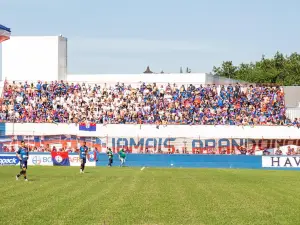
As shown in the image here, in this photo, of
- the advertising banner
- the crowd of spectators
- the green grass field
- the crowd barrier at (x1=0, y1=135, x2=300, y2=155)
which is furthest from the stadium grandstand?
the green grass field

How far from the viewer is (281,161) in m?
59.6

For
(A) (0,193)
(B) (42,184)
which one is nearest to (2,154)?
(B) (42,184)

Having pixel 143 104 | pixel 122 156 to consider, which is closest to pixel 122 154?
pixel 122 156

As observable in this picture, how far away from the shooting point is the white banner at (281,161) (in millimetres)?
59375

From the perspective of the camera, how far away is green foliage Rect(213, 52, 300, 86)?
137 meters

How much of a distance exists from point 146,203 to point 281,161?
38135 millimetres

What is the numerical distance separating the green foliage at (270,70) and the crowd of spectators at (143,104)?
194ft

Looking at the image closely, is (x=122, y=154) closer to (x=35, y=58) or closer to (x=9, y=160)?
(x=9, y=160)

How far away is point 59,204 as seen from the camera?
2242 cm

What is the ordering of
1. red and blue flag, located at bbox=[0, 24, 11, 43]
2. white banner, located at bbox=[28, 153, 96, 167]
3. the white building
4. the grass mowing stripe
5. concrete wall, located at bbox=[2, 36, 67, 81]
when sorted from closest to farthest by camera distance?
the grass mowing stripe
red and blue flag, located at bbox=[0, 24, 11, 43]
white banner, located at bbox=[28, 153, 96, 167]
the white building
concrete wall, located at bbox=[2, 36, 67, 81]

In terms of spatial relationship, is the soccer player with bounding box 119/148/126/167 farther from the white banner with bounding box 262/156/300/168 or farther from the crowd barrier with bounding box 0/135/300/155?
the white banner with bounding box 262/156/300/168

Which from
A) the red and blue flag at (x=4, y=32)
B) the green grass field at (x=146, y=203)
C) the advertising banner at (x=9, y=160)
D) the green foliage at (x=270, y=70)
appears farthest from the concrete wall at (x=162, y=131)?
the green foliage at (x=270, y=70)

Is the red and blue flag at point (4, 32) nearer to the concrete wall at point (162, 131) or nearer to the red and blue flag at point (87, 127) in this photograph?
the concrete wall at point (162, 131)

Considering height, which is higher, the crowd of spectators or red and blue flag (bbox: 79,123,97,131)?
the crowd of spectators
